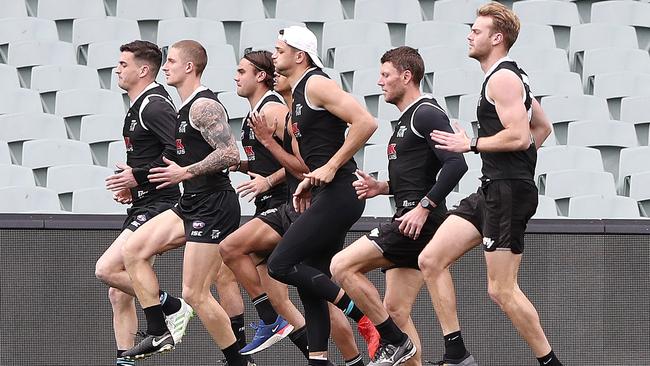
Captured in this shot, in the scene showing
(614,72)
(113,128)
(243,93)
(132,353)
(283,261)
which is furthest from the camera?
Answer: (614,72)

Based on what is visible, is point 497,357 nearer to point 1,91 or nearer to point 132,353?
point 132,353

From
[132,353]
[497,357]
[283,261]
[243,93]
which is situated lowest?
[497,357]

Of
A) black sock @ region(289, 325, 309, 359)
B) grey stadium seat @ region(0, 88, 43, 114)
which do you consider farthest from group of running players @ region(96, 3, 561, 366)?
grey stadium seat @ region(0, 88, 43, 114)

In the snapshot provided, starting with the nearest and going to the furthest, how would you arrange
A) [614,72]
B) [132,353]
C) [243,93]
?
[132,353], [243,93], [614,72]

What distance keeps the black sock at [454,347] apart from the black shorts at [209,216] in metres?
1.57

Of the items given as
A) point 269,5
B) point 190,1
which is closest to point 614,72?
point 269,5

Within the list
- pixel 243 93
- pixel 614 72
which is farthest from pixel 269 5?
pixel 243 93

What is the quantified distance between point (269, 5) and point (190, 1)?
0.80 m

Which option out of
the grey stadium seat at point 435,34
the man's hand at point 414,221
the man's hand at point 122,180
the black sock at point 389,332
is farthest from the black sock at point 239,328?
the grey stadium seat at point 435,34

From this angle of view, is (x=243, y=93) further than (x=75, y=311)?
No

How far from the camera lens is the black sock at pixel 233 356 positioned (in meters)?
7.70

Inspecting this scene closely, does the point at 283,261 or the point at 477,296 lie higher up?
the point at 283,261

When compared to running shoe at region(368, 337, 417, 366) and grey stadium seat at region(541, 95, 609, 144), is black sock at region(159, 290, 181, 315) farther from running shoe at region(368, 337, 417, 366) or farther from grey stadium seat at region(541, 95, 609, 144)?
grey stadium seat at region(541, 95, 609, 144)

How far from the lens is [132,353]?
7.80 m
